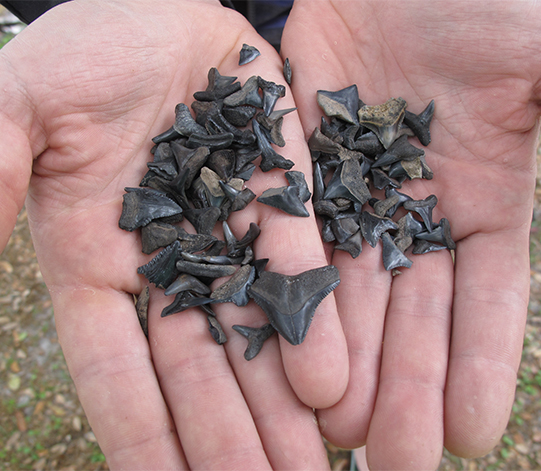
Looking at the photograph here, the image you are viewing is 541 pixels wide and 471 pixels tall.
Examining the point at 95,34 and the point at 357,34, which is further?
the point at 357,34

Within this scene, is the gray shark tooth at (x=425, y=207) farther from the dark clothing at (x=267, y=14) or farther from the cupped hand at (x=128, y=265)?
the dark clothing at (x=267, y=14)

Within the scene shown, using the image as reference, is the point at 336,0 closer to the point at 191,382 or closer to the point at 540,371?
the point at 191,382

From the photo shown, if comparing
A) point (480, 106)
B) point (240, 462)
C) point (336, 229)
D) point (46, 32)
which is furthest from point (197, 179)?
point (480, 106)

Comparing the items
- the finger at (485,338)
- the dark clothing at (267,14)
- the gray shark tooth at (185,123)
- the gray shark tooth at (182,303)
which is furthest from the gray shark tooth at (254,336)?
the dark clothing at (267,14)

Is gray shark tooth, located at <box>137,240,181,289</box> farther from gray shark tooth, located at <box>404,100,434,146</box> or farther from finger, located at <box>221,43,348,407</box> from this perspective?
gray shark tooth, located at <box>404,100,434,146</box>

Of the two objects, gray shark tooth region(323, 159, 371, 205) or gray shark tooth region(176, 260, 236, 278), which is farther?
gray shark tooth region(323, 159, 371, 205)

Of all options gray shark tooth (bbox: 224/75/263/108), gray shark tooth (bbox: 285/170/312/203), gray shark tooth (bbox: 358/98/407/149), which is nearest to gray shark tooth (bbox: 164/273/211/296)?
gray shark tooth (bbox: 285/170/312/203)
